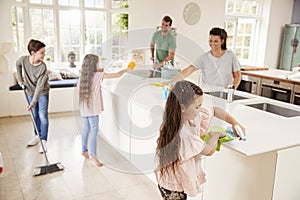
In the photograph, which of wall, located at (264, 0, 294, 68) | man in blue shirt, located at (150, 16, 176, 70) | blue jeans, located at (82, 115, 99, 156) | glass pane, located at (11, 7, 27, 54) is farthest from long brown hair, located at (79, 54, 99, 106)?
wall, located at (264, 0, 294, 68)

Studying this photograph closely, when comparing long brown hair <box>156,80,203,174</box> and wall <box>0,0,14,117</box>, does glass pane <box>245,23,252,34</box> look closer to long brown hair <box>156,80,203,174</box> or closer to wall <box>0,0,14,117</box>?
wall <box>0,0,14,117</box>

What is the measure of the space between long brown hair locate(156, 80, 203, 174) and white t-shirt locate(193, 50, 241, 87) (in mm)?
1366

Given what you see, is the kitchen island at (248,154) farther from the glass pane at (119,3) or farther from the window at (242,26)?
the window at (242,26)

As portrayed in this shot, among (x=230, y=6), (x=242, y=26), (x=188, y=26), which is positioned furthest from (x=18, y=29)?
(x=242, y=26)

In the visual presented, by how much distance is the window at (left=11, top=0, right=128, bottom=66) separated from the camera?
513cm

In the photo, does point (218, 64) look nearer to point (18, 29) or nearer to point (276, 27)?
point (18, 29)

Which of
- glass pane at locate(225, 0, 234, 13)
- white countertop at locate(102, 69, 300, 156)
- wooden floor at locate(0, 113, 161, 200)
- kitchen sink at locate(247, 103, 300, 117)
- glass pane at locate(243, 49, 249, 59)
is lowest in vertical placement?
wooden floor at locate(0, 113, 161, 200)

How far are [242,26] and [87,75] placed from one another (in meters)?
5.66

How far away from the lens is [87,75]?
2.88 meters

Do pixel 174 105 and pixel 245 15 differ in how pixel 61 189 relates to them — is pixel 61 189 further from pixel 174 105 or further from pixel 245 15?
pixel 245 15

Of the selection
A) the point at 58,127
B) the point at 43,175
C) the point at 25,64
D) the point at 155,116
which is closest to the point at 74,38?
the point at 58,127

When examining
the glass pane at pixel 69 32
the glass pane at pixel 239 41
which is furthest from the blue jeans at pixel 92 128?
the glass pane at pixel 239 41

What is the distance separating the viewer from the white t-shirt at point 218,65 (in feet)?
9.03

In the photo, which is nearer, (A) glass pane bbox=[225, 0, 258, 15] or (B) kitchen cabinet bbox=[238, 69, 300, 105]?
(B) kitchen cabinet bbox=[238, 69, 300, 105]
